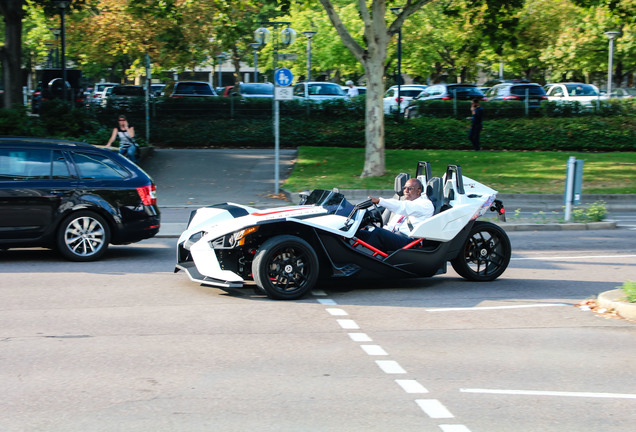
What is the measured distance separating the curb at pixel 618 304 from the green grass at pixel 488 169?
1212cm

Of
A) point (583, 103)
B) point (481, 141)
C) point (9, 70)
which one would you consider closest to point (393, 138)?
point (481, 141)

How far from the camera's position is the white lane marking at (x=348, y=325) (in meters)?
7.38

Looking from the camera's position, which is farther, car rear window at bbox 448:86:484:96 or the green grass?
car rear window at bbox 448:86:484:96

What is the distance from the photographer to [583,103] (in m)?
31.1

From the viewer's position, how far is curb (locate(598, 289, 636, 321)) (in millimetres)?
7898

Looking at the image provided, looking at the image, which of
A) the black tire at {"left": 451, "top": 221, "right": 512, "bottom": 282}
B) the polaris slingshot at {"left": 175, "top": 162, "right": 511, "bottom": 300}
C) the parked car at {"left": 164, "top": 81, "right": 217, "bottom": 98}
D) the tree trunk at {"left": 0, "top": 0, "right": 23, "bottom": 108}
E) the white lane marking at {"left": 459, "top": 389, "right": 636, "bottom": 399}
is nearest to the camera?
the white lane marking at {"left": 459, "top": 389, "right": 636, "bottom": 399}

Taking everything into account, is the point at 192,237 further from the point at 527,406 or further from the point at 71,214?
the point at 527,406

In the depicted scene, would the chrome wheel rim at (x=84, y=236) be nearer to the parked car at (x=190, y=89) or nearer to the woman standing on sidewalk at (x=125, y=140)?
the woman standing on sidewalk at (x=125, y=140)

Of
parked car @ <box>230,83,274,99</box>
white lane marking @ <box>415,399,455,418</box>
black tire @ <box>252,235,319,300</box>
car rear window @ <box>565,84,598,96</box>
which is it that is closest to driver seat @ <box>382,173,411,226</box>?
black tire @ <box>252,235,319,300</box>

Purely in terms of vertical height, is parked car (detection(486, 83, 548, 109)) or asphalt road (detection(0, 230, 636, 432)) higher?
parked car (detection(486, 83, 548, 109))

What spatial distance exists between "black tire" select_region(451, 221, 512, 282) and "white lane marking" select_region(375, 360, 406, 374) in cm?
371

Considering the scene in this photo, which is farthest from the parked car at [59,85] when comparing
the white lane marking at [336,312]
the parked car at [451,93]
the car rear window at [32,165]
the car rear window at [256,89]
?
the white lane marking at [336,312]

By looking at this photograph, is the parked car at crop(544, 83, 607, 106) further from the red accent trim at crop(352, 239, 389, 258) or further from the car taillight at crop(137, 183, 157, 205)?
the red accent trim at crop(352, 239, 389, 258)

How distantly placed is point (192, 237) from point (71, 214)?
99.9 inches
